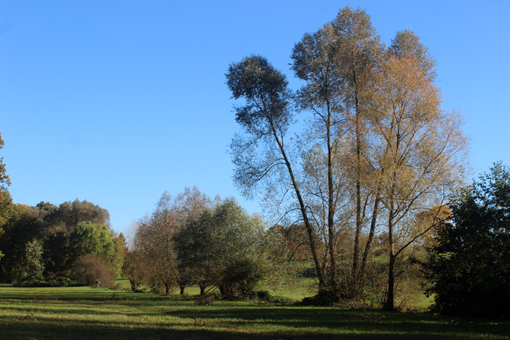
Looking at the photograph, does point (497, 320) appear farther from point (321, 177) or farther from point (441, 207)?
point (321, 177)

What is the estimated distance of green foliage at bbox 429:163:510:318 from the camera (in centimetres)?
1068

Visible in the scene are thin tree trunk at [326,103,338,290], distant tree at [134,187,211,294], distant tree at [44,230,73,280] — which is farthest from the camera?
distant tree at [44,230,73,280]

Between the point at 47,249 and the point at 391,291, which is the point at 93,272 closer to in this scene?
the point at 47,249

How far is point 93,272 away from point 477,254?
50.4 metres

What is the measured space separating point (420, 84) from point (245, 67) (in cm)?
906

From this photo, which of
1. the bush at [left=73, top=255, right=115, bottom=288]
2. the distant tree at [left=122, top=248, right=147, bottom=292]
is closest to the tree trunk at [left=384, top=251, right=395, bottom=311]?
the distant tree at [left=122, top=248, right=147, bottom=292]

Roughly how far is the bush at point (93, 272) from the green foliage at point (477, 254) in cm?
4748

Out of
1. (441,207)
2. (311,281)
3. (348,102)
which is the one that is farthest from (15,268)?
(441,207)

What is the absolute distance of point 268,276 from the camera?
2216cm

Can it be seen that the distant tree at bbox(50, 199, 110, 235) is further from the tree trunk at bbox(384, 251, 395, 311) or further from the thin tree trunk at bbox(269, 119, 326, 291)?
the tree trunk at bbox(384, 251, 395, 311)

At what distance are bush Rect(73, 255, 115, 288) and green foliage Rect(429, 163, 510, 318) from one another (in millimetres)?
47482

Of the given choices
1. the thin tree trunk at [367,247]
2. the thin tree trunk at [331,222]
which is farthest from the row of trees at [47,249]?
the thin tree trunk at [367,247]

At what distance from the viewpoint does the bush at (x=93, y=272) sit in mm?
50125

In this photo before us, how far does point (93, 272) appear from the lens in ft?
165
